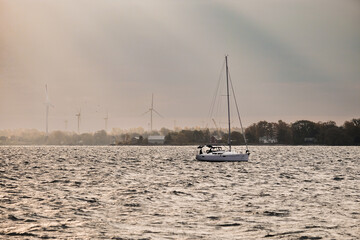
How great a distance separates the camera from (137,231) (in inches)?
915

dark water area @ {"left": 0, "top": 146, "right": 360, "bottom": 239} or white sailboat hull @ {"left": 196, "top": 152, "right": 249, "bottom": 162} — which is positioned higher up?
white sailboat hull @ {"left": 196, "top": 152, "right": 249, "bottom": 162}

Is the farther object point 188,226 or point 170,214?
point 170,214

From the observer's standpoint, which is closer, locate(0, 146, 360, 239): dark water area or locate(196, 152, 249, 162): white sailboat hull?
locate(0, 146, 360, 239): dark water area

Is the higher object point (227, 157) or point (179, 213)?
point (227, 157)

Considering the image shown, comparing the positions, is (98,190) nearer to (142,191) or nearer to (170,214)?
(142,191)

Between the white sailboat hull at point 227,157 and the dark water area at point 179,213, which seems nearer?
the dark water area at point 179,213

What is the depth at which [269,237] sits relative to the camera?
→ 21656 millimetres

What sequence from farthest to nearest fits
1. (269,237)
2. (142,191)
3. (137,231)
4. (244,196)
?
(142,191) → (244,196) → (137,231) → (269,237)

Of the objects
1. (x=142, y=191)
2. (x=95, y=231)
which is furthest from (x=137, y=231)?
(x=142, y=191)

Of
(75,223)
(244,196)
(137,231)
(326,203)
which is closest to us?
(137,231)

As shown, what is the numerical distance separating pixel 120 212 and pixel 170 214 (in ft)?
11.0

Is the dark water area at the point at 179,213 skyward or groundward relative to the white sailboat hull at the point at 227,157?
groundward

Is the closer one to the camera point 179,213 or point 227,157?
point 179,213

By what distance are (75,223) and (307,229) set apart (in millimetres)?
12590
